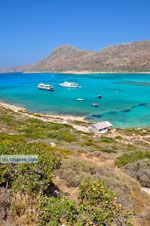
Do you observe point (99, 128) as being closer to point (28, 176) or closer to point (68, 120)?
point (68, 120)

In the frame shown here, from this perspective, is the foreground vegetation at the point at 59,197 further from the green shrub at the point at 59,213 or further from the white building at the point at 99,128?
the white building at the point at 99,128

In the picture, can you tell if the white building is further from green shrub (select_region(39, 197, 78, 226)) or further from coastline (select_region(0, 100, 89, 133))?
green shrub (select_region(39, 197, 78, 226))

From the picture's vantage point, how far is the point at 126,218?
6.67 metres

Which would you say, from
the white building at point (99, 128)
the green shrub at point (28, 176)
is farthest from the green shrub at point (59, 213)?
the white building at point (99, 128)

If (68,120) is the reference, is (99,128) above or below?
above

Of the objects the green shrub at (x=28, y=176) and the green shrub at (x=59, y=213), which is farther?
the green shrub at (x=28, y=176)

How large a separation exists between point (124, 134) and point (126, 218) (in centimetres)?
2894

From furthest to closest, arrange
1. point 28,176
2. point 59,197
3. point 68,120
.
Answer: point 68,120
point 59,197
point 28,176

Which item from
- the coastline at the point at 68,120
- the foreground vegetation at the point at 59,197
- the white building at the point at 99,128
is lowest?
the coastline at the point at 68,120

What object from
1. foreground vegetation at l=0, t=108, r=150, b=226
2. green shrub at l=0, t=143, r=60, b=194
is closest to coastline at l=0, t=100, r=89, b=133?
foreground vegetation at l=0, t=108, r=150, b=226

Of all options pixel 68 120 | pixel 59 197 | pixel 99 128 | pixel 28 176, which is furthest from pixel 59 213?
pixel 68 120

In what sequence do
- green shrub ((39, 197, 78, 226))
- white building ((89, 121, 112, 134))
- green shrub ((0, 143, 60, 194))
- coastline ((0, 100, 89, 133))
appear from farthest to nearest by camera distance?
coastline ((0, 100, 89, 133)) < white building ((89, 121, 112, 134)) < green shrub ((0, 143, 60, 194)) < green shrub ((39, 197, 78, 226))

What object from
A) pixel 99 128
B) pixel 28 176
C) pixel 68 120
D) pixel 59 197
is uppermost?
pixel 28 176

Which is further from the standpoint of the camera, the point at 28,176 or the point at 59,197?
the point at 59,197
